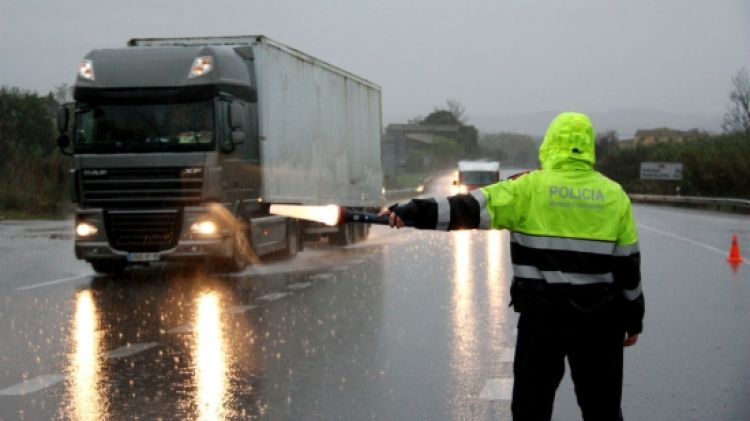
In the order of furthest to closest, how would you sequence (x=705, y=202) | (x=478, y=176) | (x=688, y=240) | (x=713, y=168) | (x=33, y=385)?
1. (x=713, y=168)
2. (x=478, y=176)
3. (x=705, y=202)
4. (x=688, y=240)
5. (x=33, y=385)

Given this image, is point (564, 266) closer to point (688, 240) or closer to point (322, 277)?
point (322, 277)

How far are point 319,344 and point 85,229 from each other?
24.5ft

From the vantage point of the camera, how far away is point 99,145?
17.0 metres

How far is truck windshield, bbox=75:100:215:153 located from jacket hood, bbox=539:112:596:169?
11847 millimetres

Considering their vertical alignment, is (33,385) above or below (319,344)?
above

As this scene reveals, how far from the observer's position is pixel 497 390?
8.21m

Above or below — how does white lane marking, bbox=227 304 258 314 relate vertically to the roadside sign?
above

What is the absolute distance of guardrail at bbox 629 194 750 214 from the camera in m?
51.2

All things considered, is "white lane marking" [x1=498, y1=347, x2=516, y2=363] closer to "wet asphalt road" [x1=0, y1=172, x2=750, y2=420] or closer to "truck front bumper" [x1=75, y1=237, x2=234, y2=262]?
"wet asphalt road" [x1=0, y1=172, x2=750, y2=420]

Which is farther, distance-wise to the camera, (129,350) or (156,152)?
(156,152)

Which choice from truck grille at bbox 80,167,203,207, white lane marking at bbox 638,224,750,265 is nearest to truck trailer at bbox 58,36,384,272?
truck grille at bbox 80,167,203,207

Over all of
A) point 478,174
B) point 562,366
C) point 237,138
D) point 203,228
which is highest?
point 237,138

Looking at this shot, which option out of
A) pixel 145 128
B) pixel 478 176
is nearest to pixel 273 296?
pixel 145 128

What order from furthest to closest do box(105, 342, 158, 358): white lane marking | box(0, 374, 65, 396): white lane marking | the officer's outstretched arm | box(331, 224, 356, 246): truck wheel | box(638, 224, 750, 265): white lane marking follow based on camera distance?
1. box(331, 224, 356, 246): truck wheel
2. box(638, 224, 750, 265): white lane marking
3. box(105, 342, 158, 358): white lane marking
4. box(0, 374, 65, 396): white lane marking
5. the officer's outstretched arm
